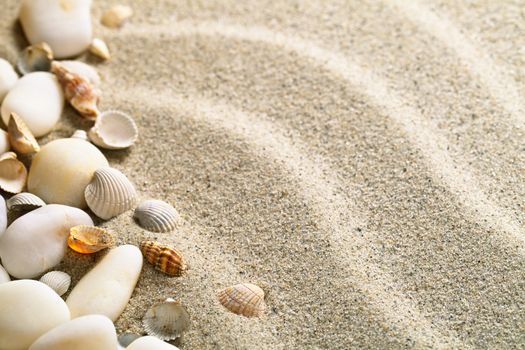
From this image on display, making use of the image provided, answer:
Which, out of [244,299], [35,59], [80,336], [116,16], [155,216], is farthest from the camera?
[116,16]

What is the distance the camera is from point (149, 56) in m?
1.84

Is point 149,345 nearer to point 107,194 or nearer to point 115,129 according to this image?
point 107,194

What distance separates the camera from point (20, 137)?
153cm

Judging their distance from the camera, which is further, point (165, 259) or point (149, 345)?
point (165, 259)

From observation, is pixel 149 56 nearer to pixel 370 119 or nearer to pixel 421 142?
pixel 370 119

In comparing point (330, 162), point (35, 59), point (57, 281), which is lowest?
point (57, 281)

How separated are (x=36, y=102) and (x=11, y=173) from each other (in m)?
0.21

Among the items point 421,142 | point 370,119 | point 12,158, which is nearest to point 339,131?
point 370,119

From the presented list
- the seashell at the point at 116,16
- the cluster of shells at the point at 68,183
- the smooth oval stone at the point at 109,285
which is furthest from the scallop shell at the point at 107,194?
the seashell at the point at 116,16

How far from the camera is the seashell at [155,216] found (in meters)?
1.45

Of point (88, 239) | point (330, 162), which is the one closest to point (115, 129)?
point (88, 239)

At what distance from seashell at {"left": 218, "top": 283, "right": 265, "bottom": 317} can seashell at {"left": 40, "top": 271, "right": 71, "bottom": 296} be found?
32cm

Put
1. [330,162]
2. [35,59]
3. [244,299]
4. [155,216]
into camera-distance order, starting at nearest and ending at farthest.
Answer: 1. [244,299]
2. [155,216]
3. [330,162]
4. [35,59]

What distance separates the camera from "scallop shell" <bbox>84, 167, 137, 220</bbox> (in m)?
1.46
